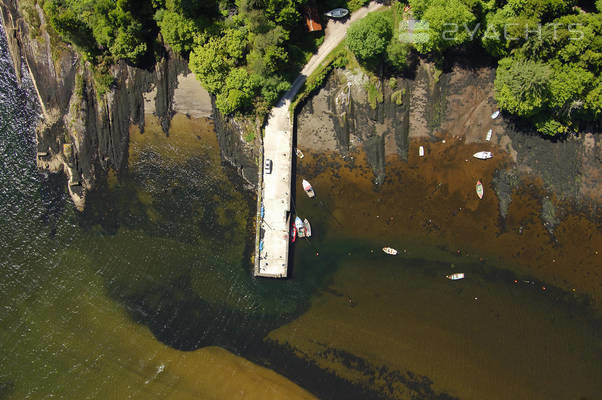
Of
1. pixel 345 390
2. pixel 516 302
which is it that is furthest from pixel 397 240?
pixel 345 390

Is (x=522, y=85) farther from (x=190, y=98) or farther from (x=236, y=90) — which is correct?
(x=190, y=98)

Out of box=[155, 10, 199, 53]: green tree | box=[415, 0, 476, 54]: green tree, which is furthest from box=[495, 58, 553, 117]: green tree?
box=[155, 10, 199, 53]: green tree

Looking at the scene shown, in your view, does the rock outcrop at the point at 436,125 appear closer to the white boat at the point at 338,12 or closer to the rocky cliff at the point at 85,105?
the white boat at the point at 338,12

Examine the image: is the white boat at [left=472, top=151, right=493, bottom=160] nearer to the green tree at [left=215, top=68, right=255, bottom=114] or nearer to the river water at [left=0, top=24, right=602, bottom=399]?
the river water at [left=0, top=24, right=602, bottom=399]

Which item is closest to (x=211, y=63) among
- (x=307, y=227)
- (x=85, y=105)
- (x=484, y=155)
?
(x=85, y=105)

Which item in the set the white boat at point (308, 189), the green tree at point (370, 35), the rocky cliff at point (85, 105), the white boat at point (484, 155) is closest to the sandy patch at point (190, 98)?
the rocky cliff at point (85, 105)

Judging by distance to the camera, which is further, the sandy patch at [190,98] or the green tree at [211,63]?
the sandy patch at [190,98]
